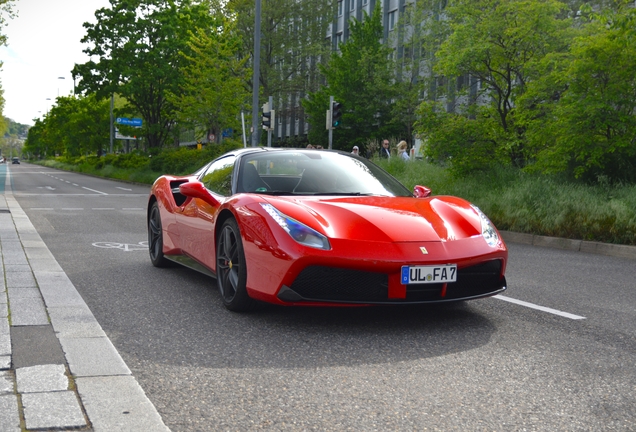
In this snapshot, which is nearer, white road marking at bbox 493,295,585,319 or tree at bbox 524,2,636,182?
white road marking at bbox 493,295,585,319

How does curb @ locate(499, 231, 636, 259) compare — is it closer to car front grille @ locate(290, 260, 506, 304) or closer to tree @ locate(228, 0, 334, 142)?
car front grille @ locate(290, 260, 506, 304)

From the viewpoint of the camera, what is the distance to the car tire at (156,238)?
743cm

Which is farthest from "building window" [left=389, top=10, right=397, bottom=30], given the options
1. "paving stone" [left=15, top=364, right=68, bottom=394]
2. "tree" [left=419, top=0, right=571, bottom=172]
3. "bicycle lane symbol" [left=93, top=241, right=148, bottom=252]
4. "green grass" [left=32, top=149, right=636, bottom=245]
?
"paving stone" [left=15, top=364, right=68, bottom=394]

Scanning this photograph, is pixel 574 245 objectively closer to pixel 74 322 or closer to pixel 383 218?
pixel 383 218

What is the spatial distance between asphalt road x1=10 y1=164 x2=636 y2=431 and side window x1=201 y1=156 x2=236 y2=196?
2.82ft

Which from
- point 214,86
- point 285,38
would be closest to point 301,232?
point 214,86

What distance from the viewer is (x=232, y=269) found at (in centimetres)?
522

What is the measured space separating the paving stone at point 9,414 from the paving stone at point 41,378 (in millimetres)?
99

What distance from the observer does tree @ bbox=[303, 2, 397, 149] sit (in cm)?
4700

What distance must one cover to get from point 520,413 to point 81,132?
81.2 metres

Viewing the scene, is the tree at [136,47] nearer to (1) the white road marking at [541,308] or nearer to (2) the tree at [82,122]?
(2) the tree at [82,122]

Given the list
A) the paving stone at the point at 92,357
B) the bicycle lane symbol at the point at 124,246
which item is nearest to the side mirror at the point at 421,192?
the paving stone at the point at 92,357

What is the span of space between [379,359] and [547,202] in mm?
8938

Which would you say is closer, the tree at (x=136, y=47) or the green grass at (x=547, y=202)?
the green grass at (x=547, y=202)
